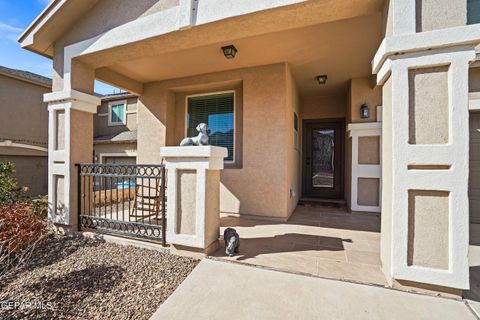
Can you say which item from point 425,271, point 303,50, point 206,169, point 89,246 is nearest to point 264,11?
point 303,50

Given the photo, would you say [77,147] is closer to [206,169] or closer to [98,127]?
[206,169]

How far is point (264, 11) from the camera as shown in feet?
7.30

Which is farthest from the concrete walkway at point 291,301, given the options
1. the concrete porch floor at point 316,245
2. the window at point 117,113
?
the window at point 117,113

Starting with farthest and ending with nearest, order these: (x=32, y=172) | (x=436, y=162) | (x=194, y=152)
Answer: (x=32, y=172)
(x=194, y=152)
(x=436, y=162)

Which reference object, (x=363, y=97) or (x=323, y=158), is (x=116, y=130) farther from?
(x=363, y=97)

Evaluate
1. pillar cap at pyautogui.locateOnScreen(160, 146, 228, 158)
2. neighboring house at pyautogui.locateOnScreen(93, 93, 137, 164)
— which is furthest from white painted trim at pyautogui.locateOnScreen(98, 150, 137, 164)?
pillar cap at pyautogui.locateOnScreen(160, 146, 228, 158)

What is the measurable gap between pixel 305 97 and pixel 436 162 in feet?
15.8

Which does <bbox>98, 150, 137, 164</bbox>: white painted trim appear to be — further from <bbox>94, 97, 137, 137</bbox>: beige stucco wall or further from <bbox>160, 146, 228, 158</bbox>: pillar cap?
<bbox>160, 146, 228, 158</bbox>: pillar cap

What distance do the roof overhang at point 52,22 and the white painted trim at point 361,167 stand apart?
551 cm

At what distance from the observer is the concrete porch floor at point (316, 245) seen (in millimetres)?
2191

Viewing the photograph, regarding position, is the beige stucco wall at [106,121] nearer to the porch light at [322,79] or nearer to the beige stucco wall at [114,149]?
the beige stucco wall at [114,149]

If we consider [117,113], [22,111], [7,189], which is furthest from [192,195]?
[22,111]

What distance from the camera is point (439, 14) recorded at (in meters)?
1.77

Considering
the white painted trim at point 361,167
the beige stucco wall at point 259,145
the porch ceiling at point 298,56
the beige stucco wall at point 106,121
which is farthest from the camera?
the beige stucco wall at point 106,121
